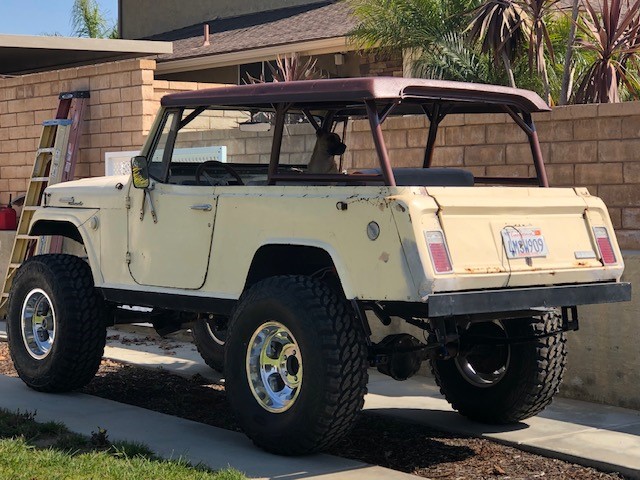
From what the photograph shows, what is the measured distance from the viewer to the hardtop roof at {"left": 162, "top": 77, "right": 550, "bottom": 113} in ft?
23.1

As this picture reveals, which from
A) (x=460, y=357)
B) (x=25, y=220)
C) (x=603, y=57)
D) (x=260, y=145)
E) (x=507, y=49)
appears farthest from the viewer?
(x=507, y=49)

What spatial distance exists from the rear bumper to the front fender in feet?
10.6

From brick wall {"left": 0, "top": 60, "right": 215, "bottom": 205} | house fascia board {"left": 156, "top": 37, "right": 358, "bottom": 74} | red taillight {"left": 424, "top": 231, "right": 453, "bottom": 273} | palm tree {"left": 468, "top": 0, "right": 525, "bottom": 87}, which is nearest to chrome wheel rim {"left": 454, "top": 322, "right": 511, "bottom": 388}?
red taillight {"left": 424, "top": 231, "right": 453, "bottom": 273}

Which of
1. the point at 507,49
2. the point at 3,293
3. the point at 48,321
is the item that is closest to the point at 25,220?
the point at 3,293

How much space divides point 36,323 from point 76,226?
32.6 inches

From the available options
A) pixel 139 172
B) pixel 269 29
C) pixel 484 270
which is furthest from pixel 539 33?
pixel 269 29

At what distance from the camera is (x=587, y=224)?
753 cm

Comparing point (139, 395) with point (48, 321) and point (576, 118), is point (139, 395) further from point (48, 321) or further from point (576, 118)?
point (576, 118)

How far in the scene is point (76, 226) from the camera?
9.16 m

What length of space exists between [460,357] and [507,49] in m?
8.29

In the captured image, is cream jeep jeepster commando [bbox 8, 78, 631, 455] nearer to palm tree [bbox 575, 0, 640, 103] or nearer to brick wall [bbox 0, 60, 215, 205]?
brick wall [bbox 0, 60, 215, 205]

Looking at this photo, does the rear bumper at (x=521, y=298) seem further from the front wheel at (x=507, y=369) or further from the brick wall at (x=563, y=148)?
the brick wall at (x=563, y=148)

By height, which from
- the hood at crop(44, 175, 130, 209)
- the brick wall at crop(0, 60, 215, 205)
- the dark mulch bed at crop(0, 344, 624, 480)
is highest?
the brick wall at crop(0, 60, 215, 205)

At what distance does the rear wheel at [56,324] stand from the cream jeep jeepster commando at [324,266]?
0.5 inches
